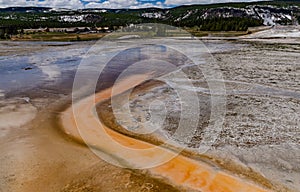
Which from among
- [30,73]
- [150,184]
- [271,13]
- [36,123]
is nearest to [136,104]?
[36,123]

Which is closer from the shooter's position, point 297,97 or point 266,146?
point 266,146

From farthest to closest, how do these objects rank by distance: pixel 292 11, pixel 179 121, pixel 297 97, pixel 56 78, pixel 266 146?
pixel 292 11 → pixel 56 78 → pixel 297 97 → pixel 179 121 → pixel 266 146

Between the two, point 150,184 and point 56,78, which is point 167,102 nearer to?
point 150,184

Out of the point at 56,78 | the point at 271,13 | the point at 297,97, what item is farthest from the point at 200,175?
the point at 271,13

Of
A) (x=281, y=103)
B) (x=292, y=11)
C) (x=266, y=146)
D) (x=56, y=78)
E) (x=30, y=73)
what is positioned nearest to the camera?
(x=266, y=146)

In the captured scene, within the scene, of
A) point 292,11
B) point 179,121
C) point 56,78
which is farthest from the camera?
point 292,11

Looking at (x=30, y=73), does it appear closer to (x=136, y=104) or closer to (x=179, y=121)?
(x=136, y=104)
